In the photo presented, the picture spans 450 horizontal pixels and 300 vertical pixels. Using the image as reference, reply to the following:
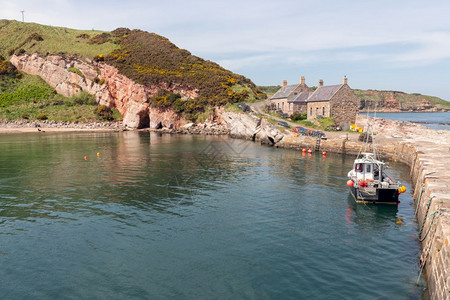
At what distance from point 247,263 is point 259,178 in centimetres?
1871

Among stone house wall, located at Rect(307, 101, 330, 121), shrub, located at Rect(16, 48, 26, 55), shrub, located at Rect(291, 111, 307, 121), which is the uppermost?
shrub, located at Rect(16, 48, 26, 55)

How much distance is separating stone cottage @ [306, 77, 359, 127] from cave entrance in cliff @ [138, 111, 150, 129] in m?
48.9

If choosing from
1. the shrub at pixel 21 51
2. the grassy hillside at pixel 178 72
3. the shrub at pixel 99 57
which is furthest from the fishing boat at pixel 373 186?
the shrub at pixel 21 51

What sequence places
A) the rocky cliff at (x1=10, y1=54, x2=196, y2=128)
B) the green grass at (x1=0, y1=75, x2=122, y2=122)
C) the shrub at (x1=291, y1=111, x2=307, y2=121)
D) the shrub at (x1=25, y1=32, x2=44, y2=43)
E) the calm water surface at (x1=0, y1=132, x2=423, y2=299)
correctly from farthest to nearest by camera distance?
the shrub at (x1=25, y1=32, x2=44, y2=43) < the green grass at (x1=0, y1=75, x2=122, y2=122) < the rocky cliff at (x1=10, y1=54, x2=196, y2=128) < the shrub at (x1=291, y1=111, x2=307, y2=121) < the calm water surface at (x1=0, y1=132, x2=423, y2=299)

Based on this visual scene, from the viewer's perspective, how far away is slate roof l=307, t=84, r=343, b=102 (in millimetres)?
66375

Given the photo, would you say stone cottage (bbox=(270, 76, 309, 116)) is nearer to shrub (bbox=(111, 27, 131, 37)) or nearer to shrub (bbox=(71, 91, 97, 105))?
shrub (bbox=(71, 91, 97, 105))

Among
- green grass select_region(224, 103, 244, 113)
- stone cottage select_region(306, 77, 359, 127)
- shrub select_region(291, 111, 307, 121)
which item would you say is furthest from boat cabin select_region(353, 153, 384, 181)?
green grass select_region(224, 103, 244, 113)

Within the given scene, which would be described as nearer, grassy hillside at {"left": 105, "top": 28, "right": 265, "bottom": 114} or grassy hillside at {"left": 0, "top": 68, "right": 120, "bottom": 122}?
grassy hillside at {"left": 105, "top": 28, "right": 265, "bottom": 114}

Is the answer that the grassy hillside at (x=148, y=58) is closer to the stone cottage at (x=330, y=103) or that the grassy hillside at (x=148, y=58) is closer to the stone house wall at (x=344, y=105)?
the stone cottage at (x=330, y=103)

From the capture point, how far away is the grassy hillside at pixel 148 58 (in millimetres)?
89938

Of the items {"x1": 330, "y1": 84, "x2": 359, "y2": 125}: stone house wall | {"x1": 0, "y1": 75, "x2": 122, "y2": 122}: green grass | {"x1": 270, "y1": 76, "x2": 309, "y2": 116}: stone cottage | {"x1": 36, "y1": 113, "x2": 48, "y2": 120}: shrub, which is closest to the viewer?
{"x1": 330, "y1": 84, "x2": 359, "y2": 125}: stone house wall

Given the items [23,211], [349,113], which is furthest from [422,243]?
[349,113]

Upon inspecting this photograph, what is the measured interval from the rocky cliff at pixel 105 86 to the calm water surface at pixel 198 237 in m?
56.3

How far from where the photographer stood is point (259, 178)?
113ft
